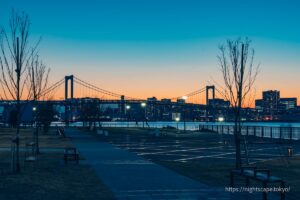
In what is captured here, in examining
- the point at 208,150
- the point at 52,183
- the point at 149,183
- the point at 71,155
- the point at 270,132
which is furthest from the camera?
the point at 270,132

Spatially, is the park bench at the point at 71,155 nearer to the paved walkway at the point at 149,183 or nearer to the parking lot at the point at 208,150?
the paved walkway at the point at 149,183

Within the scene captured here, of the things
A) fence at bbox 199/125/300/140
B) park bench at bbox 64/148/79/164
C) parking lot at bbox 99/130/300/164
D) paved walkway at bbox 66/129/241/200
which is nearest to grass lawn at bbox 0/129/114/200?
paved walkway at bbox 66/129/241/200

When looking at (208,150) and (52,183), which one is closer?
(52,183)

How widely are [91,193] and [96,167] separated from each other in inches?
216

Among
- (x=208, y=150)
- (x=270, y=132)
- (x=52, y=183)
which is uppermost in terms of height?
(x=270, y=132)

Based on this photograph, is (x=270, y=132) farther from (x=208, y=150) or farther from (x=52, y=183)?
(x=52, y=183)

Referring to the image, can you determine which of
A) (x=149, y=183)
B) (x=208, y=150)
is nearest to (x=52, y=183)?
(x=149, y=183)

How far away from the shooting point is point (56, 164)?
17.3 meters

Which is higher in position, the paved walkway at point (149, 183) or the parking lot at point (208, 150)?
the paved walkway at point (149, 183)

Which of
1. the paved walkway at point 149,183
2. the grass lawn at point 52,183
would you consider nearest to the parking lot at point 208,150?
the paved walkway at point 149,183

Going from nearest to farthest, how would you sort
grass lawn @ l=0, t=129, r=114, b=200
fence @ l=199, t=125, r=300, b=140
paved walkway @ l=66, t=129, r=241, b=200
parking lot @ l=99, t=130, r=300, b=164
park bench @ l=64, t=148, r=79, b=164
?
1. paved walkway @ l=66, t=129, r=241, b=200
2. grass lawn @ l=0, t=129, r=114, b=200
3. park bench @ l=64, t=148, r=79, b=164
4. parking lot @ l=99, t=130, r=300, b=164
5. fence @ l=199, t=125, r=300, b=140

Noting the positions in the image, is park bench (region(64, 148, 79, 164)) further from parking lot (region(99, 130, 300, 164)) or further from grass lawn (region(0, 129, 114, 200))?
parking lot (region(99, 130, 300, 164))

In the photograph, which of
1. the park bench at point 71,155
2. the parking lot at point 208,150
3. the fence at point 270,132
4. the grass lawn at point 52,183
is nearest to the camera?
the grass lawn at point 52,183

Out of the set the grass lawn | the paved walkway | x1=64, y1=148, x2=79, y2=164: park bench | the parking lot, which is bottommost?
the parking lot
